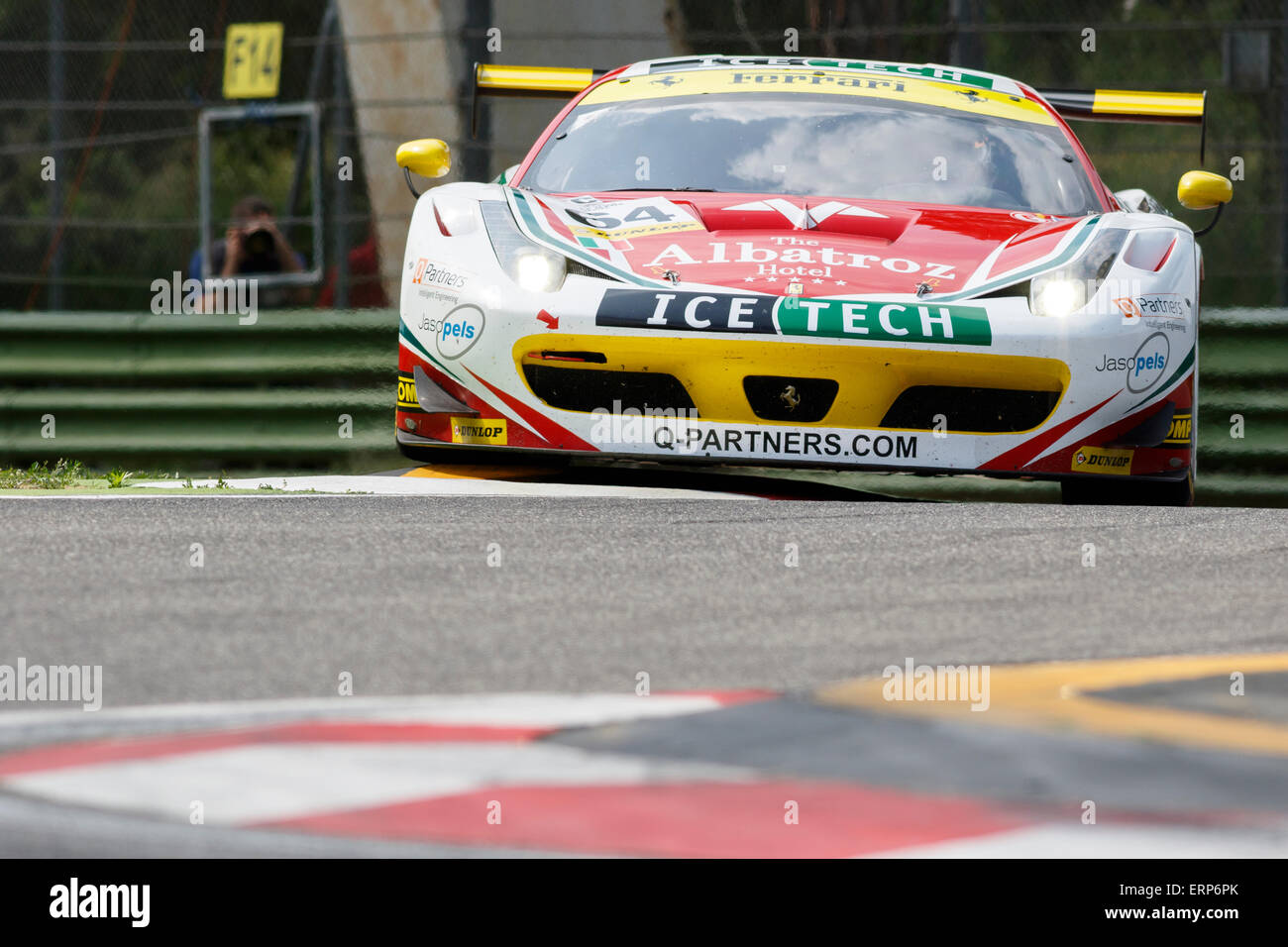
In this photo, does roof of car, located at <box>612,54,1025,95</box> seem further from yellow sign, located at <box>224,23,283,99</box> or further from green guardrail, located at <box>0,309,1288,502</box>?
yellow sign, located at <box>224,23,283,99</box>

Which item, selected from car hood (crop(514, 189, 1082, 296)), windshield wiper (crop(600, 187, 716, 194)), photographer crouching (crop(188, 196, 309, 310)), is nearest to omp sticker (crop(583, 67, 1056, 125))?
windshield wiper (crop(600, 187, 716, 194))

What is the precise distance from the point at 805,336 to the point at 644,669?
247cm

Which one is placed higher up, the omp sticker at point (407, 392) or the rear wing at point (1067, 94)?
the rear wing at point (1067, 94)

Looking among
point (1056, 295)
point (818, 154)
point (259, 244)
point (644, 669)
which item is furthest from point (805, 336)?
point (259, 244)

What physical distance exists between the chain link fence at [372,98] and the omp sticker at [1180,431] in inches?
103

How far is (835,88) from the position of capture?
6949 millimetres

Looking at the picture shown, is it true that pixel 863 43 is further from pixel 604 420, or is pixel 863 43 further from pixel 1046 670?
pixel 1046 670

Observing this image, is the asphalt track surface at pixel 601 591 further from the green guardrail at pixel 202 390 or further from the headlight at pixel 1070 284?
the green guardrail at pixel 202 390

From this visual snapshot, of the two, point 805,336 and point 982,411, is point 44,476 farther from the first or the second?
point 982,411

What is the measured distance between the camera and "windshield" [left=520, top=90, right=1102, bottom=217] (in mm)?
6516

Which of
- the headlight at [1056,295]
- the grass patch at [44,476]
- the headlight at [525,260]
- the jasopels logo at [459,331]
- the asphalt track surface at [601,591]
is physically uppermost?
the headlight at [525,260]

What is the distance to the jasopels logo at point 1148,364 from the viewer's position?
18.2 ft

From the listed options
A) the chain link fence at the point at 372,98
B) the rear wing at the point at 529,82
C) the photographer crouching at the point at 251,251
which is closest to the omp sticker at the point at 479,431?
the rear wing at the point at 529,82
